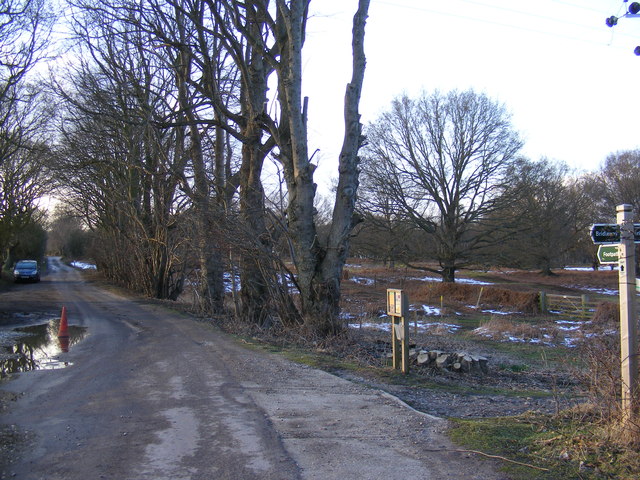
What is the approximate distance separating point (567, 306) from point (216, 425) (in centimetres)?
2778

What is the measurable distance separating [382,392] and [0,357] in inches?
313

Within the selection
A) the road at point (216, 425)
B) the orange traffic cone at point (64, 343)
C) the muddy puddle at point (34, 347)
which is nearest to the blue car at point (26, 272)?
the muddy puddle at point (34, 347)

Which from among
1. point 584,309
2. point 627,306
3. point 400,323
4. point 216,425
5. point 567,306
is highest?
point 627,306

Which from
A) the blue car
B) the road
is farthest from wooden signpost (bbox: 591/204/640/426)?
the blue car

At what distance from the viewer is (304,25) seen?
14367 millimetres

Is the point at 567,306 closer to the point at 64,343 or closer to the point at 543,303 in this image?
the point at 543,303

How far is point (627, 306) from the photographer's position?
4871 mm

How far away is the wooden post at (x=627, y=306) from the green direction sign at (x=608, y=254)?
0.05m

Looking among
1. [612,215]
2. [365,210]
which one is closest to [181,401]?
[365,210]

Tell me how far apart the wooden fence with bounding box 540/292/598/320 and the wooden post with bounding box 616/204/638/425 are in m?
23.1

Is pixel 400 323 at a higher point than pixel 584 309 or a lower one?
higher

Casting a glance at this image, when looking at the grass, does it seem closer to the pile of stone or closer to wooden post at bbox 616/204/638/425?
wooden post at bbox 616/204/638/425

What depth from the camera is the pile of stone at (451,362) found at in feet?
33.2

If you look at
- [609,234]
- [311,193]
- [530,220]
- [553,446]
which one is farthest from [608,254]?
[530,220]
